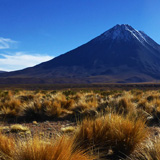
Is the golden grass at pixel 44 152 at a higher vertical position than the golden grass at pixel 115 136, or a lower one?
higher

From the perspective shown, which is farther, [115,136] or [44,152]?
[115,136]

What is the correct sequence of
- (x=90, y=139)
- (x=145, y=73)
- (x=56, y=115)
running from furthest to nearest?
(x=145, y=73) → (x=56, y=115) → (x=90, y=139)

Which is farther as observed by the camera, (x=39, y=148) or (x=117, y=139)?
(x=117, y=139)

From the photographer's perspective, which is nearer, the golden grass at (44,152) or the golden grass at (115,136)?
the golden grass at (44,152)

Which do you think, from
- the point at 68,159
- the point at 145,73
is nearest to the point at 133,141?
the point at 68,159

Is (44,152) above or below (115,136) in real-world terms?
above

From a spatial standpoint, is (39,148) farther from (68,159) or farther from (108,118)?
(108,118)

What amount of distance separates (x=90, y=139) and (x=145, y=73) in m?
201

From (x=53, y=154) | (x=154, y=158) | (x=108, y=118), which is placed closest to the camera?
(x=53, y=154)

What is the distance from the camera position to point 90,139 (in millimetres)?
3135

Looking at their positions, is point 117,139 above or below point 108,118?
below

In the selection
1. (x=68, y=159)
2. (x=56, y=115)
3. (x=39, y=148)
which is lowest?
(x=56, y=115)

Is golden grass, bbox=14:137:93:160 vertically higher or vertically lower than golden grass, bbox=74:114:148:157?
higher

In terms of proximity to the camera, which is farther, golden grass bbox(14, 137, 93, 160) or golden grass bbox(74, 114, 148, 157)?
golden grass bbox(74, 114, 148, 157)
